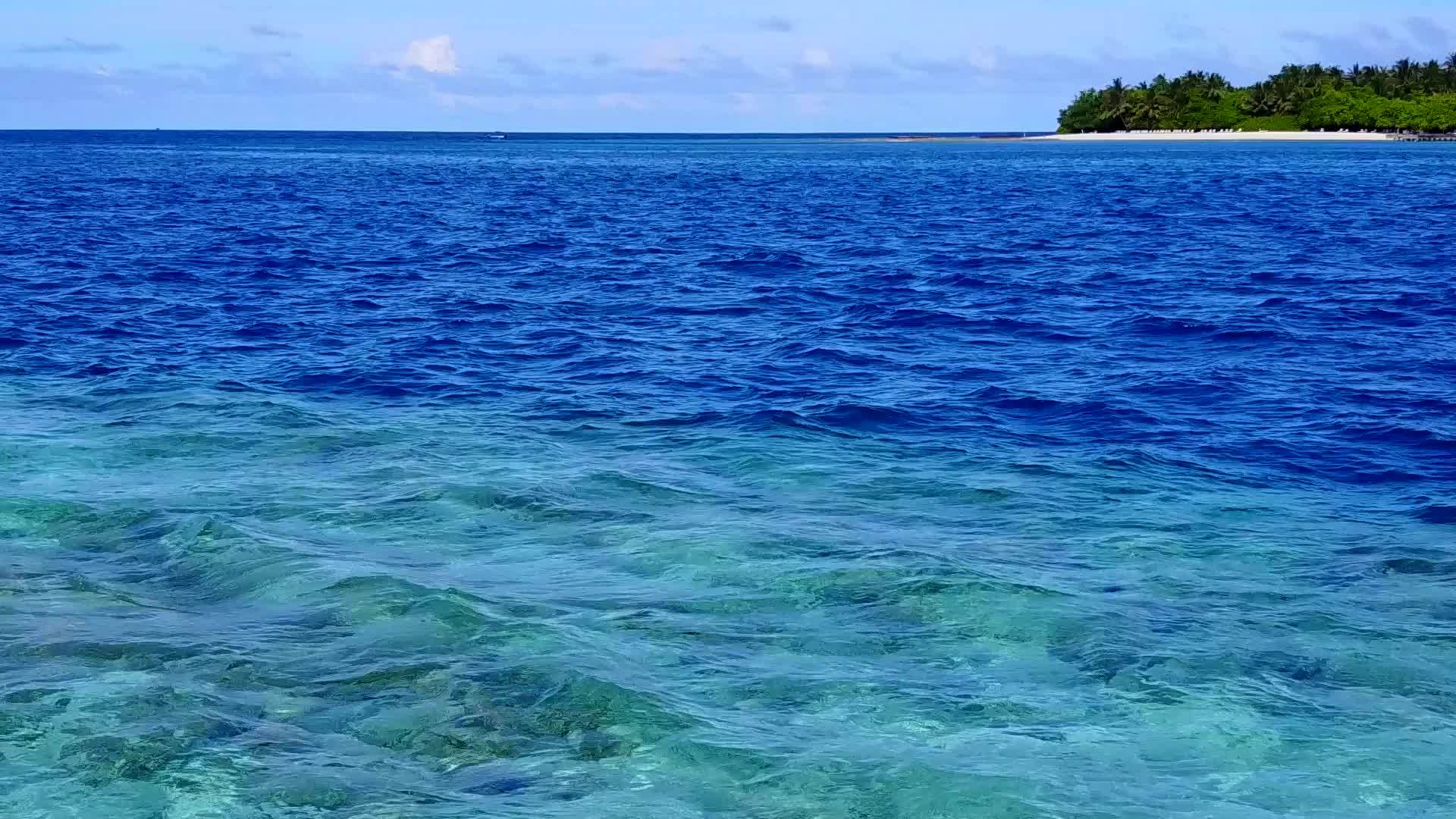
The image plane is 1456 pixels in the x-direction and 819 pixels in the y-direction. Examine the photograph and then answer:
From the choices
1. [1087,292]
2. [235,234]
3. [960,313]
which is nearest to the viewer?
[960,313]

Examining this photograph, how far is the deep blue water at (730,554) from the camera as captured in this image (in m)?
9.80

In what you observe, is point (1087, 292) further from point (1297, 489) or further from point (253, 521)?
point (253, 521)

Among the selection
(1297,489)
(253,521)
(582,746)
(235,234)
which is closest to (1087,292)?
(1297,489)

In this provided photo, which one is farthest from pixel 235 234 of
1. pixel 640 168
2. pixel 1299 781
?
pixel 640 168

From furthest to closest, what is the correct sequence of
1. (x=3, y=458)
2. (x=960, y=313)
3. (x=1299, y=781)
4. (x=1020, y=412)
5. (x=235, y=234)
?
(x=235, y=234) → (x=960, y=313) → (x=1020, y=412) → (x=3, y=458) → (x=1299, y=781)

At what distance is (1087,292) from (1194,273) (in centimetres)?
535

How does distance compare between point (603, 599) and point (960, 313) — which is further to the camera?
point (960, 313)

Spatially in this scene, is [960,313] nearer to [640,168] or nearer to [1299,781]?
[1299,781]

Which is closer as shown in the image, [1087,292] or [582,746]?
[582,746]

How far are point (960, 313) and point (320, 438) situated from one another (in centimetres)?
→ 1748

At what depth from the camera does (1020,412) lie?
846 inches

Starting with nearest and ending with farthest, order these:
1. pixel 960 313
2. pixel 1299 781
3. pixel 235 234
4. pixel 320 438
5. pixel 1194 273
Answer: pixel 1299 781 < pixel 320 438 < pixel 960 313 < pixel 1194 273 < pixel 235 234

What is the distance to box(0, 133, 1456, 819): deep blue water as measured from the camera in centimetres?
980

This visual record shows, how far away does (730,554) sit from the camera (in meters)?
14.5
